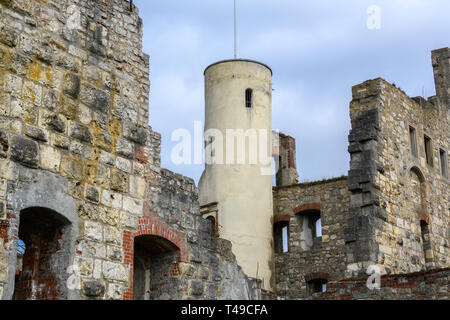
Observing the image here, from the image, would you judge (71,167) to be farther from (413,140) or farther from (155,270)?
(413,140)

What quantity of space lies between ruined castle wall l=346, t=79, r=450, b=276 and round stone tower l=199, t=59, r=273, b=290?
6.81 meters

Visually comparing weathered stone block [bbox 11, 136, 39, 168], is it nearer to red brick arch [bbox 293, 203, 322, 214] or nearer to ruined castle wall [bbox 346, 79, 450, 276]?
ruined castle wall [bbox 346, 79, 450, 276]

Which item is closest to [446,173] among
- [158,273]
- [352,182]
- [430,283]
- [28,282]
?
[352,182]

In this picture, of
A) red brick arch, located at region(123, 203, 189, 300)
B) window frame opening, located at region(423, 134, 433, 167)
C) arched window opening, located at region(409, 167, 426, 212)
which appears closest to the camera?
red brick arch, located at region(123, 203, 189, 300)

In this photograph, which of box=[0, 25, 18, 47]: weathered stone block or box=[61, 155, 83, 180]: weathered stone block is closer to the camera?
box=[0, 25, 18, 47]: weathered stone block

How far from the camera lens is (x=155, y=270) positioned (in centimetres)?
1145

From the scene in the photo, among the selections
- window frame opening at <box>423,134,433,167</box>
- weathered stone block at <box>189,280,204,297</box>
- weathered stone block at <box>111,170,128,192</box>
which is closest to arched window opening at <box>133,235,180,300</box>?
weathered stone block at <box>189,280,204,297</box>

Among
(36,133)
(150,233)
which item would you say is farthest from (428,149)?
(36,133)

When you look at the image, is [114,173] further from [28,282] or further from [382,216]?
[382,216]

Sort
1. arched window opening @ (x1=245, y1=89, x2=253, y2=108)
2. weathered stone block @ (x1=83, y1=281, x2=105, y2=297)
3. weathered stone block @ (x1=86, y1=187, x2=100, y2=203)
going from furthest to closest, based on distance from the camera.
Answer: arched window opening @ (x1=245, y1=89, x2=253, y2=108), weathered stone block @ (x1=86, y1=187, x2=100, y2=203), weathered stone block @ (x1=83, y1=281, x2=105, y2=297)

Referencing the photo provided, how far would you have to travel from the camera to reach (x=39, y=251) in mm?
9242

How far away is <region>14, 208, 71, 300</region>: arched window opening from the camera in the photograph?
891 centimetres

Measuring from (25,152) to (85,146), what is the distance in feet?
3.50
